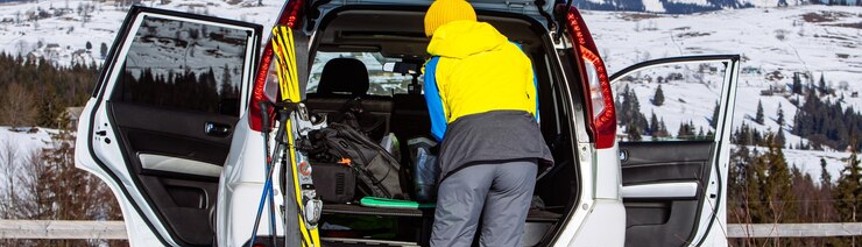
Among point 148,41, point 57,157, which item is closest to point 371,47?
point 148,41

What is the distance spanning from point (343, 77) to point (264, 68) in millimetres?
2184

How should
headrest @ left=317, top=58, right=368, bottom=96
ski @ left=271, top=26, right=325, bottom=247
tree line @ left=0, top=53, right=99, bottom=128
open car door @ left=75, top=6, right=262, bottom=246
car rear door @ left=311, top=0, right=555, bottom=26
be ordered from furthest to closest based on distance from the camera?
tree line @ left=0, top=53, right=99, bottom=128
headrest @ left=317, top=58, right=368, bottom=96
open car door @ left=75, top=6, right=262, bottom=246
car rear door @ left=311, top=0, right=555, bottom=26
ski @ left=271, top=26, right=325, bottom=247

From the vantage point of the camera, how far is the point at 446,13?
4.25 meters

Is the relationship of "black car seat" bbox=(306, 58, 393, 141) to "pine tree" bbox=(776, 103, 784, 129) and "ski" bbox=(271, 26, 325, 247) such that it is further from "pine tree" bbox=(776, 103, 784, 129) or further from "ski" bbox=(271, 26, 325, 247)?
"pine tree" bbox=(776, 103, 784, 129)

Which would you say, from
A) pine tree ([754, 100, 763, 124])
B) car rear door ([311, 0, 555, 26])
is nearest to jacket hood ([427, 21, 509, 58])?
car rear door ([311, 0, 555, 26])

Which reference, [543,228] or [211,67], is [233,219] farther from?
[211,67]

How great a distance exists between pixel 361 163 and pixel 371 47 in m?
1.71

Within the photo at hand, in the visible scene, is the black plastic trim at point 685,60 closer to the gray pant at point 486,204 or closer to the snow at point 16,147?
the gray pant at point 486,204

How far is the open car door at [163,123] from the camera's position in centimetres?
503

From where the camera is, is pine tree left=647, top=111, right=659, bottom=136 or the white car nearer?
the white car

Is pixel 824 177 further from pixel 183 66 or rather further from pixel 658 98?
pixel 183 66

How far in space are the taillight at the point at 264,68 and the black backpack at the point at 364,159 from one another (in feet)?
2.22

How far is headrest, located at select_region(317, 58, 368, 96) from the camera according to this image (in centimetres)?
629

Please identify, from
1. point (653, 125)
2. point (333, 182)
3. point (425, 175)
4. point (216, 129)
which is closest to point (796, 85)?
point (653, 125)
